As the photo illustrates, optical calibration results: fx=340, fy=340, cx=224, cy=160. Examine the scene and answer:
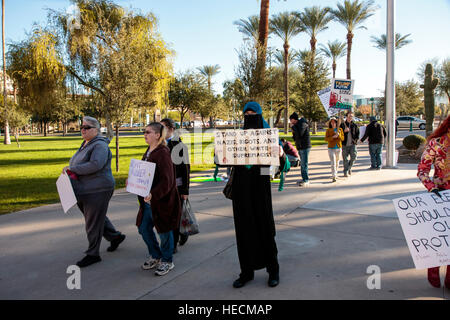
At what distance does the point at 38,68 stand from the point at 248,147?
19859mm

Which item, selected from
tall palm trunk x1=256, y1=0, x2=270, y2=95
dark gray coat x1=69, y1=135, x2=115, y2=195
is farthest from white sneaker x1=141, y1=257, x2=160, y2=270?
tall palm trunk x1=256, y1=0, x2=270, y2=95

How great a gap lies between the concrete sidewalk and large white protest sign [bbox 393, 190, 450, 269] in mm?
396

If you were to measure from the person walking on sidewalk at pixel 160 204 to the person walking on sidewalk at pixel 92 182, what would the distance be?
1.92 ft

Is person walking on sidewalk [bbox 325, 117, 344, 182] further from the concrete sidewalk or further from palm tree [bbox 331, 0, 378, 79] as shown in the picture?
palm tree [bbox 331, 0, 378, 79]

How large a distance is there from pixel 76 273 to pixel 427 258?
3.74 m

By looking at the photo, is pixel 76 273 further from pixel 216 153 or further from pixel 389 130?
pixel 389 130

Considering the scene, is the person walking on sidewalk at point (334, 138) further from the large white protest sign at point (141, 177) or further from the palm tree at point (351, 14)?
the palm tree at point (351, 14)

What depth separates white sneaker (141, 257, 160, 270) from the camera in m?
4.10

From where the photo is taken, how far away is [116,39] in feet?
38.0

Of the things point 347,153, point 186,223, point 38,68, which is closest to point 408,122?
point 347,153

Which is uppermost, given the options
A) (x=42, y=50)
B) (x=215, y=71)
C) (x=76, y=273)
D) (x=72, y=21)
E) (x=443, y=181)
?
(x=215, y=71)

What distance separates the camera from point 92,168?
411 centimetres

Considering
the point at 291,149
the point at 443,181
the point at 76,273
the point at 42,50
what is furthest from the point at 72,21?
the point at 443,181
